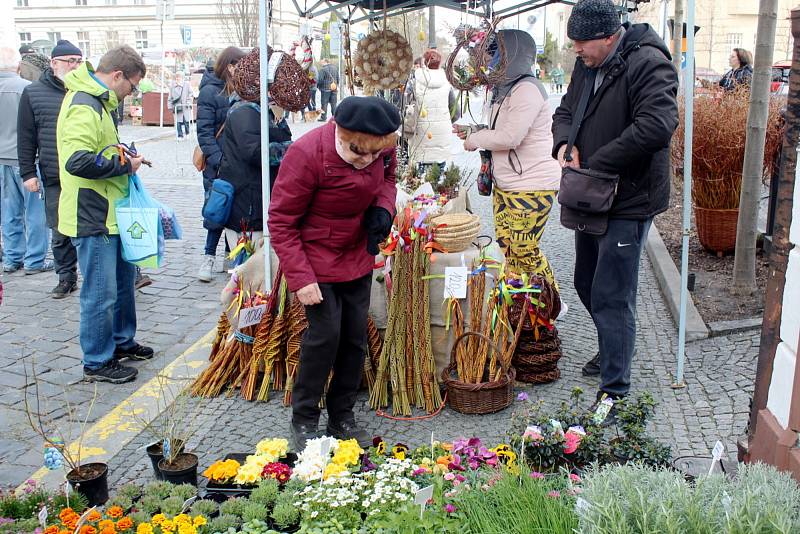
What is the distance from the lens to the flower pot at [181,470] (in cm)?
333

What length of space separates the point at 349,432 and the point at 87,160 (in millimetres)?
2167

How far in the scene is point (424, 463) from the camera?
3.16 m

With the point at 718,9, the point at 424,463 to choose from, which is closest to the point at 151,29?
the point at 718,9

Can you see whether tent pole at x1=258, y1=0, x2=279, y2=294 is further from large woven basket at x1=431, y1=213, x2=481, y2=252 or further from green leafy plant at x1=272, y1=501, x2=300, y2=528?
green leafy plant at x1=272, y1=501, x2=300, y2=528

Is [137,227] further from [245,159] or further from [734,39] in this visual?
[734,39]

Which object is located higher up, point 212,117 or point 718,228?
point 212,117

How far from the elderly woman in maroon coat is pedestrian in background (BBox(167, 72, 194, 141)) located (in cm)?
1648

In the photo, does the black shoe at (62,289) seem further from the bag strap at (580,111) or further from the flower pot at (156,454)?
the bag strap at (580,111)

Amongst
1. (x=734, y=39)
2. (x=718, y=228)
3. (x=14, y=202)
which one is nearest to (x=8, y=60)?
(x=14, y=202)

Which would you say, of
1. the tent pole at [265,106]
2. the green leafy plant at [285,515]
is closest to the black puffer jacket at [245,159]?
the tent pole at [265,106]

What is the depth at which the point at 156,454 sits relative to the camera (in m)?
3.53

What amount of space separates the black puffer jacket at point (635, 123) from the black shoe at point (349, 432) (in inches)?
68.7

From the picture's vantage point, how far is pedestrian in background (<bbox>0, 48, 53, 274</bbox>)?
717 cm

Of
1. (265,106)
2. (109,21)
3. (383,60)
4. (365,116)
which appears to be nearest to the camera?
(365,116)
